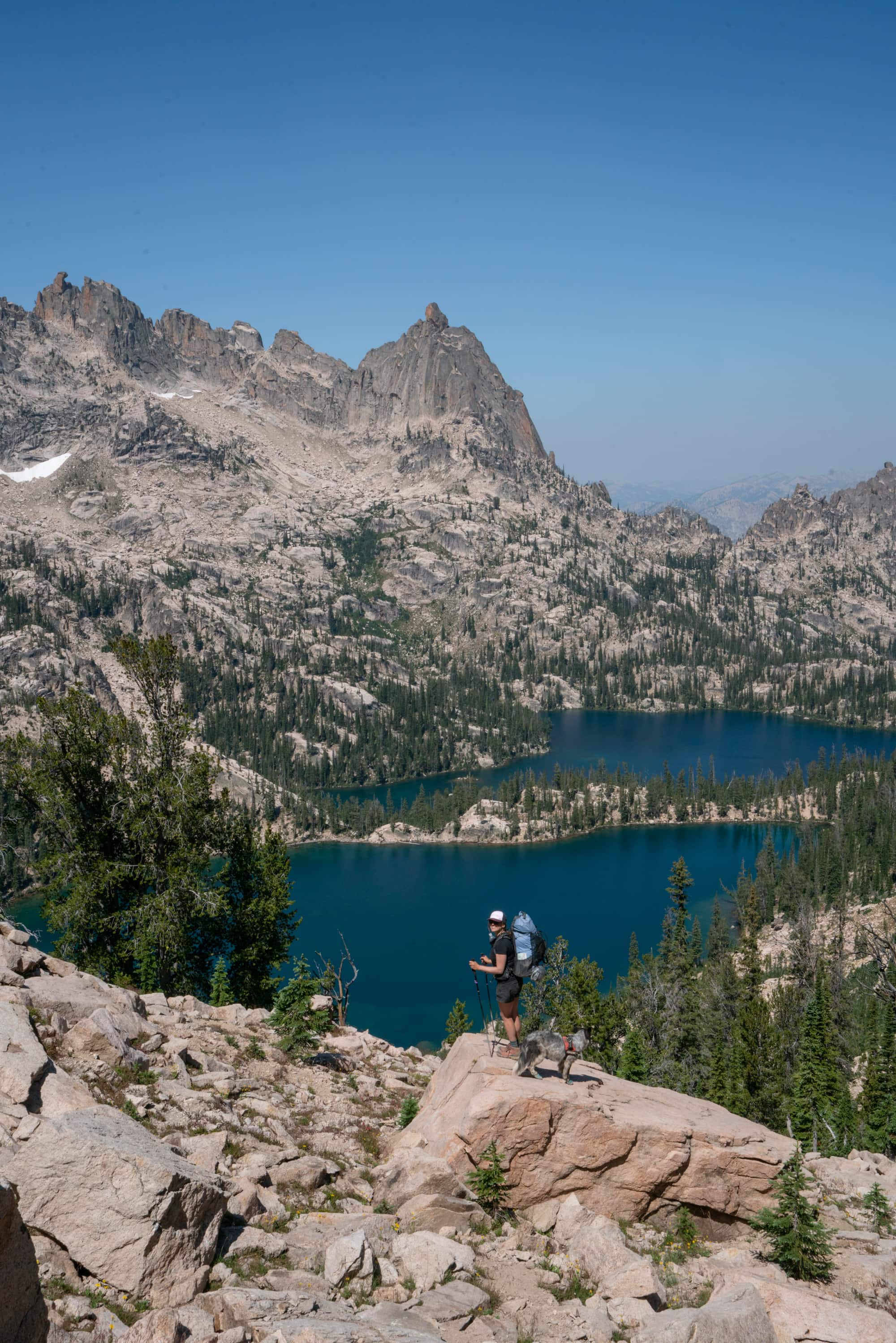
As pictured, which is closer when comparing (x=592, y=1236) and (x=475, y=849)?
(x=592, y=1236)

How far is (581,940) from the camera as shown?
386 feet

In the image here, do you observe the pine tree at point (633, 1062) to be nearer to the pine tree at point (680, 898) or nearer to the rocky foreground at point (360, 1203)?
the rocky foreground at point (360, 1203)

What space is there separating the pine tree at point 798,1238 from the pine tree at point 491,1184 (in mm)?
4745

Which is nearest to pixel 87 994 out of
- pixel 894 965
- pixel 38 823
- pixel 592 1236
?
pixel 592 1236

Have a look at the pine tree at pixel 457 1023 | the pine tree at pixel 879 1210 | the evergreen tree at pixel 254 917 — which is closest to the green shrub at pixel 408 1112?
the pine tree at pixel 879 1210

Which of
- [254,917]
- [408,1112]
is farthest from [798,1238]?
[254,917]

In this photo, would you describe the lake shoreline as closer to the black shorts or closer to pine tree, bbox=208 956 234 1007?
pine tree, bbox=208 956 234 1007

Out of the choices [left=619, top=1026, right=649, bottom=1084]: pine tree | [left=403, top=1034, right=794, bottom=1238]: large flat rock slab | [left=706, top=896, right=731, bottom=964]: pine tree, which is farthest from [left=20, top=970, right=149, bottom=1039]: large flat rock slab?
[left=706, top=896, right=731, bottom=964]: pine tree

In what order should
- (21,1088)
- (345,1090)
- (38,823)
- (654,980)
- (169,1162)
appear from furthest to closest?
1. (654,980)
2. (38,823)
3. (345,1090)
4. (21,1088)
5. (169,1162)

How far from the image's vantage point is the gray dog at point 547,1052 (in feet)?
58.1

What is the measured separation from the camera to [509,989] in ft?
60.0

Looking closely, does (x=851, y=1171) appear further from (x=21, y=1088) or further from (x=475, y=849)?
(x=475, y=849)

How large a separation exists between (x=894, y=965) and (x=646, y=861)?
10403cm

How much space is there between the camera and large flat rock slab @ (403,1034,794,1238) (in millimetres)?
16156
